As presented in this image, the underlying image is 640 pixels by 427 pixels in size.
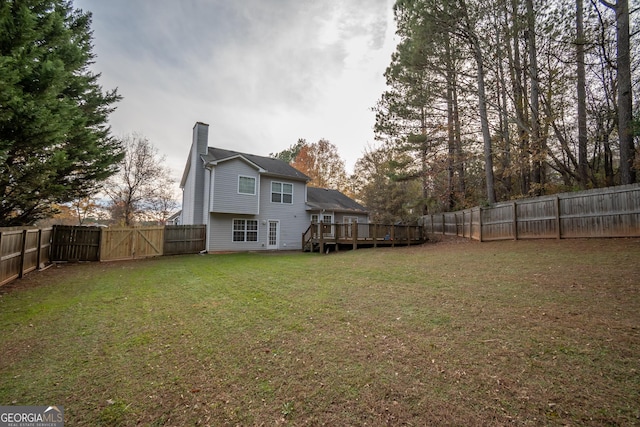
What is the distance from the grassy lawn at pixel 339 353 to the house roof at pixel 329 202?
13184 millimetres

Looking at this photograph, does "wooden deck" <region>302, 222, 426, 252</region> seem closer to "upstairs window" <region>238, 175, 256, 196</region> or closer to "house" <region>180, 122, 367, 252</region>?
"house" <region>180, 122, 367, 252</region>

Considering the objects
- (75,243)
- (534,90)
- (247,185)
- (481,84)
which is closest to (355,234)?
(247,185)

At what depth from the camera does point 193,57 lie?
11875mm

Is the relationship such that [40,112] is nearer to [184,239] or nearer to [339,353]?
[184,239]

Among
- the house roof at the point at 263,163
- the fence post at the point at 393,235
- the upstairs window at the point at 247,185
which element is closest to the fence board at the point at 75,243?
the house roof at the point at 263,163

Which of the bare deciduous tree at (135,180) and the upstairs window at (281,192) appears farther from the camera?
the bare deciduous tree at (135,180)

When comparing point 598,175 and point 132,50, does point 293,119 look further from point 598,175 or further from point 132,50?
point 598,175

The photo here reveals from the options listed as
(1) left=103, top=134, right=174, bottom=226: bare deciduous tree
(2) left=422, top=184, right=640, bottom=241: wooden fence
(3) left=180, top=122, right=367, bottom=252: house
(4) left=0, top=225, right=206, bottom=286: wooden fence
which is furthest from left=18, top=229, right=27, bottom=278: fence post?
(2) left=422, top=184, right=640, bottom=241: wooden fence

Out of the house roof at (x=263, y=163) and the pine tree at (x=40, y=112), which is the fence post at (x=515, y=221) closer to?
the house roof at (x=263, y=163)

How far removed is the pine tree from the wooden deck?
430 inches

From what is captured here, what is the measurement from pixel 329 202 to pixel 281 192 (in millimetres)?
4307

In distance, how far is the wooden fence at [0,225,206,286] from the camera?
24.0 ft

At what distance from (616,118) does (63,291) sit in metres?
20.0

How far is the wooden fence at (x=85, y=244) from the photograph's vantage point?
7.33 meters
